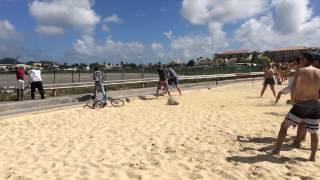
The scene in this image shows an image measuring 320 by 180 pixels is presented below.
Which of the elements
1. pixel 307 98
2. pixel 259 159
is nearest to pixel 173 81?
pixel 259 159

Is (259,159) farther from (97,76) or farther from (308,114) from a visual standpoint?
(97,76)

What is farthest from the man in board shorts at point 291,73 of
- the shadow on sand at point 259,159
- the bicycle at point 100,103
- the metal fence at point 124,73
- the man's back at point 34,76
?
the metal fence at point 124,73

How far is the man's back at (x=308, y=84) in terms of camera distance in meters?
7.36

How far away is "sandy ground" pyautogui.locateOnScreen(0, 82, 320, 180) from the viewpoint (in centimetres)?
714

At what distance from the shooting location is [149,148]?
8.85 metres

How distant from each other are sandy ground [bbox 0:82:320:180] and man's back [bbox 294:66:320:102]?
3.56ft

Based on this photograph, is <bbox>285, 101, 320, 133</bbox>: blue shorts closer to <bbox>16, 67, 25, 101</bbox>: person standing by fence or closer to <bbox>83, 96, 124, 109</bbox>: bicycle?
<bbox>83, 96, 124, 109</bbox>: bicycle

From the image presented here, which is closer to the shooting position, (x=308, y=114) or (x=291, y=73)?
(x=308, y=114)

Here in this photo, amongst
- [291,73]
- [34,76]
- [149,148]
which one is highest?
[291,73]

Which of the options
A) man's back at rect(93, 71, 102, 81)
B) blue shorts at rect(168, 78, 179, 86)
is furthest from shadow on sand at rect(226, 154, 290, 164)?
blue shorts at rect(168, 78, 179, 86)

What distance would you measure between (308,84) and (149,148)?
10.4ft

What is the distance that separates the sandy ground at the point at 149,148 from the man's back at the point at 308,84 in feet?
3.56

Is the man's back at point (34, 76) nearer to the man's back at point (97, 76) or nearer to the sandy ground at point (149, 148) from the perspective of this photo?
the man's back at point (97, 76)

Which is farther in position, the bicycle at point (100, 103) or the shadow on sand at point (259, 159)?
the bicycle at point (100, 103)
